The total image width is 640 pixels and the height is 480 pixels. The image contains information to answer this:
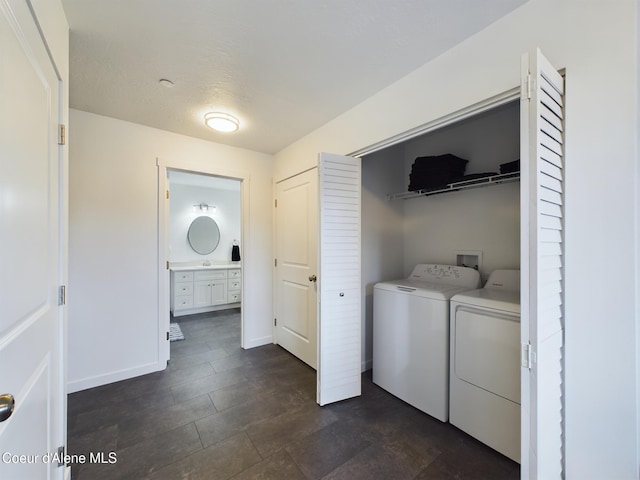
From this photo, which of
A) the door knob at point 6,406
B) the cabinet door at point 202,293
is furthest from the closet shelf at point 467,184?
the cabinet door at point 202,293

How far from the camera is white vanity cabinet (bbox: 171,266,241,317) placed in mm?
4418

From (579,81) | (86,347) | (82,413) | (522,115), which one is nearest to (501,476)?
(522,115)

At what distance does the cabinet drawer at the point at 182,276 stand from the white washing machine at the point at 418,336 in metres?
3.39

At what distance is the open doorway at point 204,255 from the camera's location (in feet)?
14.3

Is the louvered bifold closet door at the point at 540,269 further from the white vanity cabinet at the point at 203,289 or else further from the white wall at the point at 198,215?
the white wall at the point at 198,215

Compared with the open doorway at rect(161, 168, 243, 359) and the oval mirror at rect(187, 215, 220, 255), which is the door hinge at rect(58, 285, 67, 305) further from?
the oval mirror at rect(187, 215, 220, 255)

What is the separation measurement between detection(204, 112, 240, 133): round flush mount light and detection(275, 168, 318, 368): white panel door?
804mm

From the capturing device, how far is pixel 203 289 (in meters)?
4.60

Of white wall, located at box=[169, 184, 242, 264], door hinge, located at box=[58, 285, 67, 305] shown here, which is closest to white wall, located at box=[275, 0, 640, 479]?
door hinge, located at box=[58, 285, 67, 305]

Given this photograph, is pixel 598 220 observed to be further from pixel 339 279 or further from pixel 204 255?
pixel 204 255

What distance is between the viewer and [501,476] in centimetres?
147

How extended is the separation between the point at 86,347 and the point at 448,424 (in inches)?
116

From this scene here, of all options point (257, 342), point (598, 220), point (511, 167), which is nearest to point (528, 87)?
point (598, 220)

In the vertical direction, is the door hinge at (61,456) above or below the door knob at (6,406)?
below
